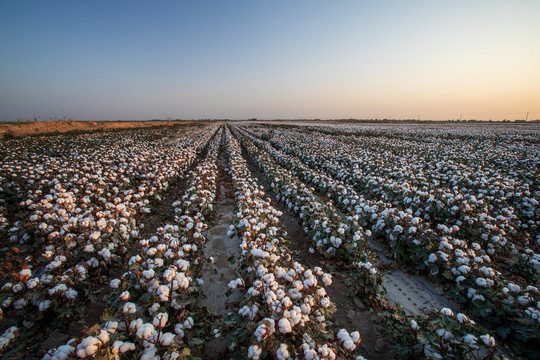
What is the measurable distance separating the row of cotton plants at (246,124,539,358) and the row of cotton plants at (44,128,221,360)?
160 inches

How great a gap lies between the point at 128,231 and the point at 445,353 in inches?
233

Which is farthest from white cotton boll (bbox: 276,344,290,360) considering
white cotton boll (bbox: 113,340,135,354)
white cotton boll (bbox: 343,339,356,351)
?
white cotton boll (bbox: 113,340,135,354)

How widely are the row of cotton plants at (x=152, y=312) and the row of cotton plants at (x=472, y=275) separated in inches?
160

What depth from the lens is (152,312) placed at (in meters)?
2.65

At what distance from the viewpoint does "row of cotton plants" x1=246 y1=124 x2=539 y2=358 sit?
2.93 metres

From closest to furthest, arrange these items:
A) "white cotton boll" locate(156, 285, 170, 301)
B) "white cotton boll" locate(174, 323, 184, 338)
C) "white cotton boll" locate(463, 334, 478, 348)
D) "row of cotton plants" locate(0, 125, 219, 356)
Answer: "white cotton boll" locate(463, 334, 478, 348) < "white cotton boll" locate(174, 323, 184, 338) < "white cotton boll" locate(156, 285, 170, 301) < "row of cotton plants" locate(0, 125, 219, 356)

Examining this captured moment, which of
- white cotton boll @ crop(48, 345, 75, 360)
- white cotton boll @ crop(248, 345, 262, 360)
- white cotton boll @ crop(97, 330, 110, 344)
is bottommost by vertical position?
white cotton boll @ crop(248, 345, 262, 360)

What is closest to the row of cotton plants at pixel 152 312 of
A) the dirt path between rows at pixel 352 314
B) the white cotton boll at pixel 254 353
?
the white cotton boll at pixel 254 353

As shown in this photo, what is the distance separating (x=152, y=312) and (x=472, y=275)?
493cm

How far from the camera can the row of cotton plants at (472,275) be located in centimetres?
293

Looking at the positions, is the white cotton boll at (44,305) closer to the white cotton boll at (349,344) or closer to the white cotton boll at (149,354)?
the white cotton boll at (149,354)

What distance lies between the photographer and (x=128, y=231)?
16.6ft

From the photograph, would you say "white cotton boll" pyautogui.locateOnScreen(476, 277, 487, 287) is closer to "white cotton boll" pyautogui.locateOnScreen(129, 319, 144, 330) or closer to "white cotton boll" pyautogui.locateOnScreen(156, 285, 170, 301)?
"white cotton boll" pyautogui.locateOnScreen(156, 285, 170, 301)

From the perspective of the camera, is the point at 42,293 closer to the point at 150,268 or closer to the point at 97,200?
the point at 150,268
